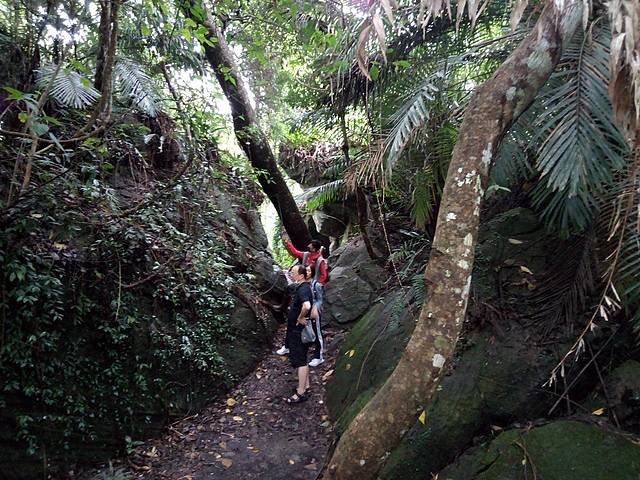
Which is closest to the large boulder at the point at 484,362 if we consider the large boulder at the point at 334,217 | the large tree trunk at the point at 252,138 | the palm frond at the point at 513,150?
the palm frond at the point at 513,150

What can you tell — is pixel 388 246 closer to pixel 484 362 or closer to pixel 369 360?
pixel 369 360

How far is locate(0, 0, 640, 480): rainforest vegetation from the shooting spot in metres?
2.21

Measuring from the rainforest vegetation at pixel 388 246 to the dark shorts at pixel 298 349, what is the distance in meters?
0.54

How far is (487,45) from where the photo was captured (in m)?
3.72

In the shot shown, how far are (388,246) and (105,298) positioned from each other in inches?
122

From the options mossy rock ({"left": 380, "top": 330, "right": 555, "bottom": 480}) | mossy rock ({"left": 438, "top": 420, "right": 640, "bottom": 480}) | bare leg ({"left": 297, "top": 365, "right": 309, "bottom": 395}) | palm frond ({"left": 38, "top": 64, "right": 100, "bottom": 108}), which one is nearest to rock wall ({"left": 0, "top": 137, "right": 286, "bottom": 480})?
palm frond ({"left": 38, "top": 64, "right": 100, "bottom": 108})

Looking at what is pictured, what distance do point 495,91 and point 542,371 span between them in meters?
2.39

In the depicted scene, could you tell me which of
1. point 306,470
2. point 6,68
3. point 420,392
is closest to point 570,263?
point 420,392

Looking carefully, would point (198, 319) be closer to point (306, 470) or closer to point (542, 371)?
point (306, 470)

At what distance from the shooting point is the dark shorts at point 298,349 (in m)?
5.17

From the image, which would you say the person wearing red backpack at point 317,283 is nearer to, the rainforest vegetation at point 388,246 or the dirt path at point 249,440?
the rainforest vegetation at point 388,246

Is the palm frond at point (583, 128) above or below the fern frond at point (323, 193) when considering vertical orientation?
below

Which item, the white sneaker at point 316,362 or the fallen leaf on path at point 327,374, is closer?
the fallen leaf on path at point 327,374

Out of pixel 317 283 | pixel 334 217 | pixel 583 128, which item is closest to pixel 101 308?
pixel 317 283
